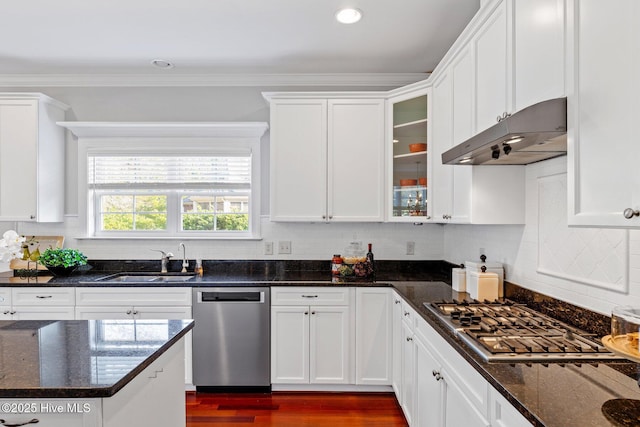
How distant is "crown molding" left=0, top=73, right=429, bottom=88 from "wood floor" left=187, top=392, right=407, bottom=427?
2631mm

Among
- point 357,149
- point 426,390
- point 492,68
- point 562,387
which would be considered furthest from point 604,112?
point 357,149

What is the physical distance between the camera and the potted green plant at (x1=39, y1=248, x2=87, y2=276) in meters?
3.14

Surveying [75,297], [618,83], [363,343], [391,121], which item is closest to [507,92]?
[618,83]

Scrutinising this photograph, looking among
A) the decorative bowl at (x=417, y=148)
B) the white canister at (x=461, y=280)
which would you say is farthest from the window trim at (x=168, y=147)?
the white canister at (x=461, y=280)

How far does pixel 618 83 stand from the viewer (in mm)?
1038

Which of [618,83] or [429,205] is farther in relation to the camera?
[429,205]

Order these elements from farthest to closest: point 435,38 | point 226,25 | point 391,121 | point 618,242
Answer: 1. point 391,121
2. point 435,38
3. point 226,25
4. point 618,242

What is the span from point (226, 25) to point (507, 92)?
1.85m

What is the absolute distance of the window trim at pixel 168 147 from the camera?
11.3 feet

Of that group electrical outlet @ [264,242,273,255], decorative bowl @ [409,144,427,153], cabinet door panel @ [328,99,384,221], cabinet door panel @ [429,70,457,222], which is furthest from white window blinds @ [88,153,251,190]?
cabinet door panel @ [429,70,457,222]

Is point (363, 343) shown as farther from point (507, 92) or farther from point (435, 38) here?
point (435, 38)

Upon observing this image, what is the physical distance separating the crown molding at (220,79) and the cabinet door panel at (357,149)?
42 cm

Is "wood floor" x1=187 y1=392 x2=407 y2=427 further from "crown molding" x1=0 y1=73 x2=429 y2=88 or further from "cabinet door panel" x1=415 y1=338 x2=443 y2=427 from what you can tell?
"crown molding" x1=0 y1=73 x2=429 y2=88

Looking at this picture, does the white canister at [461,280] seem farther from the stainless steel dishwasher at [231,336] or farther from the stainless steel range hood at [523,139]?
the stainless steel dishwasher at [231,336]
